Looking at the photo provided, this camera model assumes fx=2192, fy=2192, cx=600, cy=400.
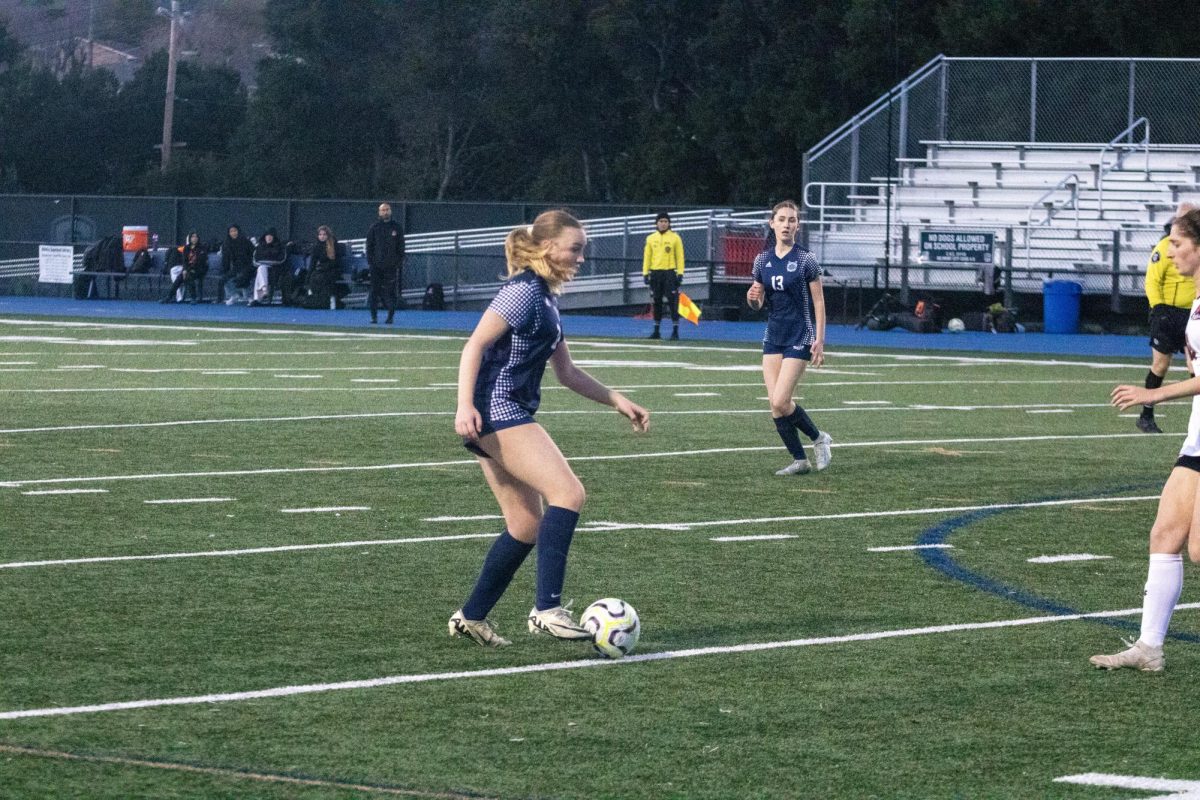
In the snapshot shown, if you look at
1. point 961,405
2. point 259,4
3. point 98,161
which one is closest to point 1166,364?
point 961,405

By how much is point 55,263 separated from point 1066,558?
39598mm

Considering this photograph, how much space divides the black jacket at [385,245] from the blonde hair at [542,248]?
25.6m

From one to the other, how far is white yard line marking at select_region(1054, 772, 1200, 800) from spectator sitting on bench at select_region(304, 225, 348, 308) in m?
36.2

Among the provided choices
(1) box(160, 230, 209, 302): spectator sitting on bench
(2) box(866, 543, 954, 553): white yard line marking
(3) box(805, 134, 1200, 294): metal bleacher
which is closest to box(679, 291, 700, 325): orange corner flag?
(3) box(805, 134, 1200, 294): metal bleacher

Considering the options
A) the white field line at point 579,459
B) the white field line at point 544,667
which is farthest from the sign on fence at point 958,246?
the white field line at point 544,667

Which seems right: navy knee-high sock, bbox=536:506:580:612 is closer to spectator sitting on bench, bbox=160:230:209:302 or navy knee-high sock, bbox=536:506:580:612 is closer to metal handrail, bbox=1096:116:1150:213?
metal handrail, bbox=1096:116:1150:213

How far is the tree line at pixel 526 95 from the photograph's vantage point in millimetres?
52375

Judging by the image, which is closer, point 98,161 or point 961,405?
point 961,405

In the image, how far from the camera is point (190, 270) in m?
43.9

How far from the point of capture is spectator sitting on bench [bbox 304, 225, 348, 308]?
41.8 metres

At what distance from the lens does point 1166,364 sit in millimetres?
17516

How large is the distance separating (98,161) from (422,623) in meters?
79.0

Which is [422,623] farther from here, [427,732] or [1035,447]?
[1035,447]

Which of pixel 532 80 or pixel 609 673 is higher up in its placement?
pixel 532 80
